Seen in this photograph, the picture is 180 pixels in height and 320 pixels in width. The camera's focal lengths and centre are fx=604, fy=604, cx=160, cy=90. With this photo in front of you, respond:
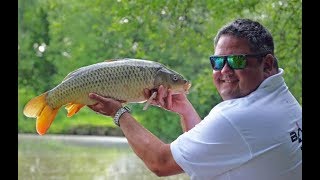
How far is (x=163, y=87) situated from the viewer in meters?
2.30

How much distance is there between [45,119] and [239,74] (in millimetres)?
774

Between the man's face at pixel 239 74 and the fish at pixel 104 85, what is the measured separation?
35 cm

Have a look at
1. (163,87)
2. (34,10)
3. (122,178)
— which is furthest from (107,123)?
(163,87)

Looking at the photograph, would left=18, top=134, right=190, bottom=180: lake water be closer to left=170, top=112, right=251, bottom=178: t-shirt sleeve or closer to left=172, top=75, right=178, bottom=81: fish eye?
left=172, top=75, right=178, bottom=81: fish eye

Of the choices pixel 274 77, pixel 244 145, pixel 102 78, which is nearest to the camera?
pixel 244 145

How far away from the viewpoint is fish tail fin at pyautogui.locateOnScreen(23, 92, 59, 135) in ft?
7.36

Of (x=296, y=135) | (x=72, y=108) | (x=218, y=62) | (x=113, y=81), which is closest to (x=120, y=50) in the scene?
(x=72, y=108)

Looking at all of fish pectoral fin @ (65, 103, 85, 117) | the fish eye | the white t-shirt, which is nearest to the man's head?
the white t-shirt

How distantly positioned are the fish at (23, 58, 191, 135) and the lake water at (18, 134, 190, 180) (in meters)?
7.55

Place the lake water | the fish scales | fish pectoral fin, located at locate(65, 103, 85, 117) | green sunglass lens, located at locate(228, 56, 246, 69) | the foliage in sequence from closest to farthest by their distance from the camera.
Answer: green sunglass lens, located at locate(228, 56, 246, 69)
the fish scales
fish pectoral fin, located at locate(65, 103, 85, 117)
the foliage
the lake water

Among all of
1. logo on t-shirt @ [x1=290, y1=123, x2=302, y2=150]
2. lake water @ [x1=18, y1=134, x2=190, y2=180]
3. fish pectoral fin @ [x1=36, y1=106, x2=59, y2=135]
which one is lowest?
lake water @ [x1=18, y1=134, x2=190, y2=180]

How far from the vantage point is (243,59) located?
1976 millimetres
